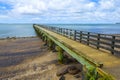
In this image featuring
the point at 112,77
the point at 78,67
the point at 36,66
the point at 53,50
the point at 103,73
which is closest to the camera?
the point at 112,77

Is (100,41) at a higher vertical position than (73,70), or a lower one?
higher

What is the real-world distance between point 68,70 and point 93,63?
5.59 metres

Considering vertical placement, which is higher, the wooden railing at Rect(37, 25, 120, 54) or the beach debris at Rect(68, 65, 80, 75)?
the wooden railing at Rect(37, 25, 120, 54)

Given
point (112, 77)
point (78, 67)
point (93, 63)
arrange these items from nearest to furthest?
1. point (112, 77)
2. point (93, 63)
3. point (78, 67)

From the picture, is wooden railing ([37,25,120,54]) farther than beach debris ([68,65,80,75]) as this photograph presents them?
No

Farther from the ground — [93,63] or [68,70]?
[93,63]

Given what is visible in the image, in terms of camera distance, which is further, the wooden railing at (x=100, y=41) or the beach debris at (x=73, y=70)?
the beach debris at (x=73, y=70)

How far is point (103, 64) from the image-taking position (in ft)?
26.0

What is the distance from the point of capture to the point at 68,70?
43.5ft

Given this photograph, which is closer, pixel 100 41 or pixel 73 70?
pixel 100 41

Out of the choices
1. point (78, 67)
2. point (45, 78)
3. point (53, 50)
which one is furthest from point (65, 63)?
point (53, 50)

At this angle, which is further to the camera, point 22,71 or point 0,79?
point 22,71

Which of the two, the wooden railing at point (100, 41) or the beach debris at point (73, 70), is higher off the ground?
the wooden railing at point (100, 41)

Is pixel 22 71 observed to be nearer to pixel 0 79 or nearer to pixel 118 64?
pixel 0 79
